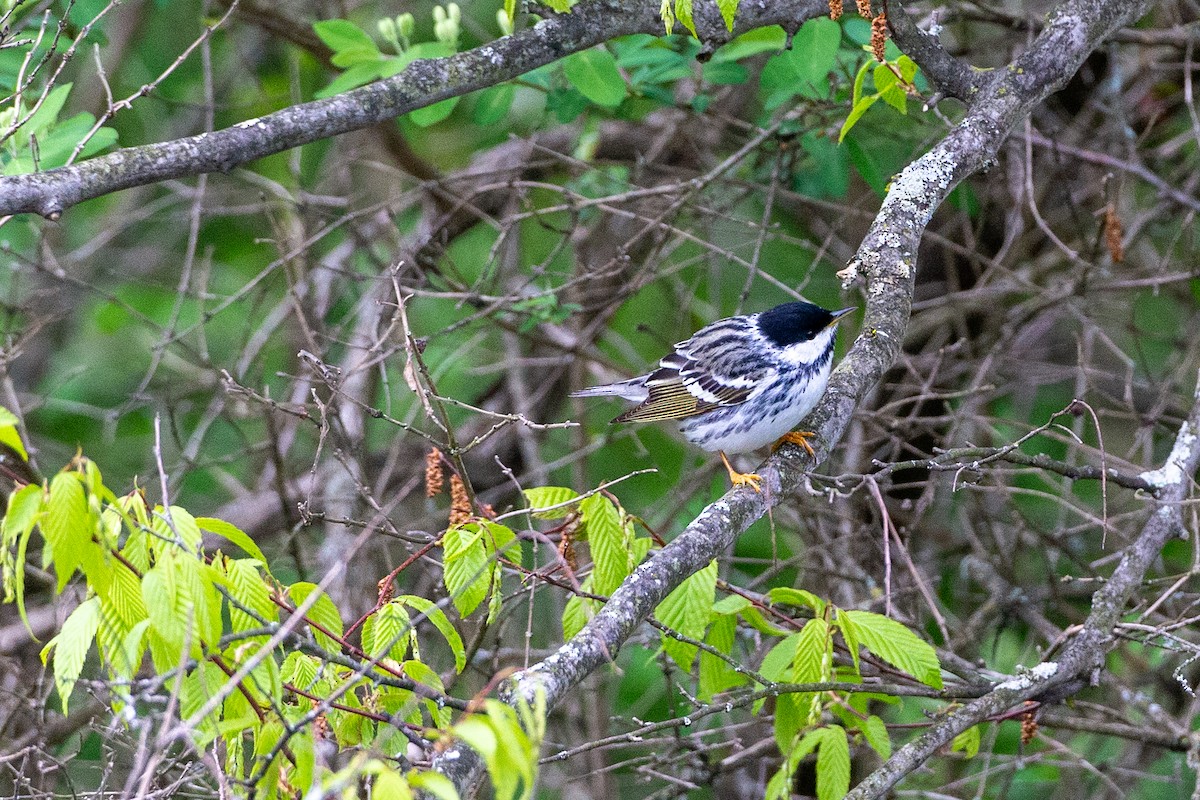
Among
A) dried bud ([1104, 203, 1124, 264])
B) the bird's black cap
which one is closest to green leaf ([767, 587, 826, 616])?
the bird's black cap

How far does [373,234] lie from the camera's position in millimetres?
6469

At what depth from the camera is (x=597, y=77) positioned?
4480 mm

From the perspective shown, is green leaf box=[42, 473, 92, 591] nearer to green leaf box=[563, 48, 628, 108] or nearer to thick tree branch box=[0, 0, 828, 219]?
thick tree branch box=[0, 0, 828, 219]

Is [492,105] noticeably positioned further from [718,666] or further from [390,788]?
[390,788]

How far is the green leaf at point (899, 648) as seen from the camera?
294 cm

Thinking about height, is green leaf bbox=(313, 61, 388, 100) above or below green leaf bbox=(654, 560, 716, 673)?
above

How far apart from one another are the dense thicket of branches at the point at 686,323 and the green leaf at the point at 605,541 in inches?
20.4

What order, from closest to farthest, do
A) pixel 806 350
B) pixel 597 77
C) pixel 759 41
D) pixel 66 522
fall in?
pixel 66 522
pixel 806 350
pixel 597 77
pixel 759 41

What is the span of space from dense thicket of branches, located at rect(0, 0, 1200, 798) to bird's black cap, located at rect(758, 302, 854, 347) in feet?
1.01

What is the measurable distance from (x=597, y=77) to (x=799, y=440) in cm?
164

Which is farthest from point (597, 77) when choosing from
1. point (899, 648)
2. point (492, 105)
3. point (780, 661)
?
point (899, 648)

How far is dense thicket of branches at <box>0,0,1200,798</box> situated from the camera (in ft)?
12.7

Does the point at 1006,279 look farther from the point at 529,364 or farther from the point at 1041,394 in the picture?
the point at 529,364

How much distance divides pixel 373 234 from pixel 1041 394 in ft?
12.3
